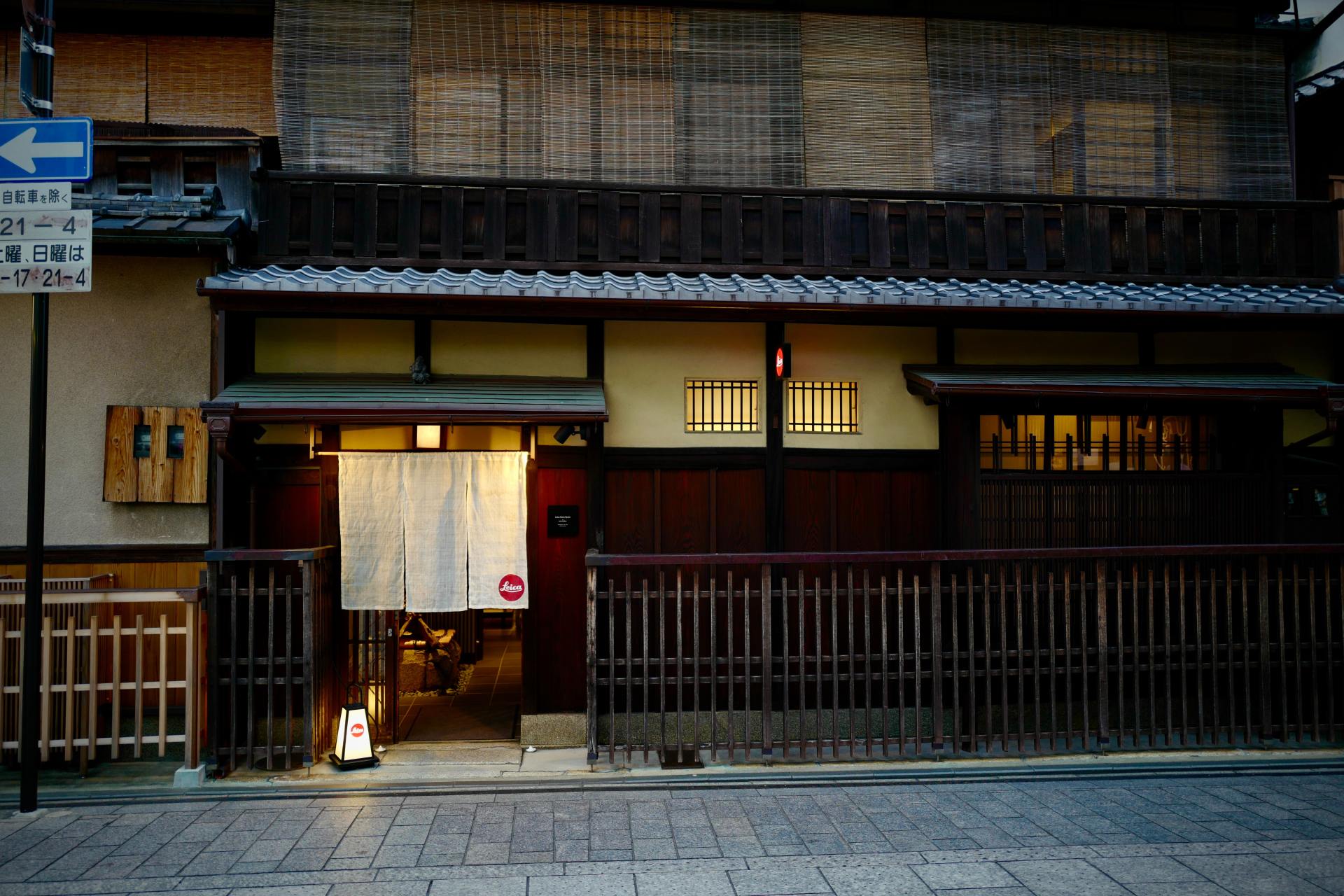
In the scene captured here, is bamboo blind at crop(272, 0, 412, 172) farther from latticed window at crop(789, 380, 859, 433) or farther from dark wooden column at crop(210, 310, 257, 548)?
latticed window at crop(789, 380, 859, 433)


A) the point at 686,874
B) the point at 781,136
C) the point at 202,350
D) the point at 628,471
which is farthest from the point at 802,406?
the point at 202,350

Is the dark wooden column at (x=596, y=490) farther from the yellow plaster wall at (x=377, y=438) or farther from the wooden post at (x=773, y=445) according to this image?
the yellow plaster wall at (x=377, y=438)

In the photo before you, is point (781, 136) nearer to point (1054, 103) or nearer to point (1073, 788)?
point (1054, 103)

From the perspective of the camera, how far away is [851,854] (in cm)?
603

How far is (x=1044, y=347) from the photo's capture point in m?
9.77

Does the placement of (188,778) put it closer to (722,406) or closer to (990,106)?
(722,406)

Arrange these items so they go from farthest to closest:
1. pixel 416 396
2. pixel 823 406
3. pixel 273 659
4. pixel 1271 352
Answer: pixel 1271 352
pixel 823 406
pixel 416 396
pixel 273 659

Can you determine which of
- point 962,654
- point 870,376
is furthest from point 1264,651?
point 870,376

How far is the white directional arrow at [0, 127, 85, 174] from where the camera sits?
678 centimetres

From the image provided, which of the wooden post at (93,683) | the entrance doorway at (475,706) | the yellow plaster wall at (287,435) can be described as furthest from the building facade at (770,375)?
the wooden post at (93,683)

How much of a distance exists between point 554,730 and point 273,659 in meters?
2.97

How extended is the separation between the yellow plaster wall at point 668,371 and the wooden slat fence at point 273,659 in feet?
11.7

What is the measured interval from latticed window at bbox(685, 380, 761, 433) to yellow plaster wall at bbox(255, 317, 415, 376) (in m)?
3.21

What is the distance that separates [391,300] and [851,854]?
6.62 metres
